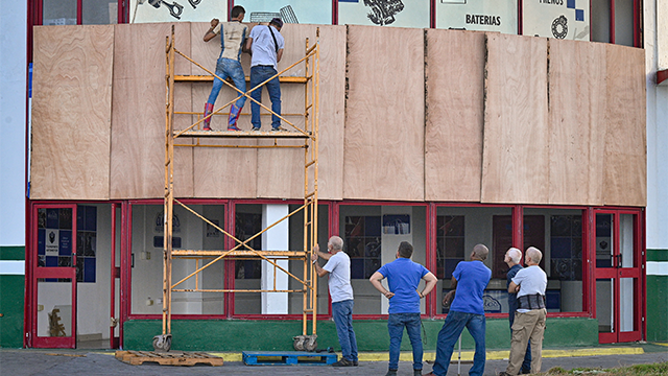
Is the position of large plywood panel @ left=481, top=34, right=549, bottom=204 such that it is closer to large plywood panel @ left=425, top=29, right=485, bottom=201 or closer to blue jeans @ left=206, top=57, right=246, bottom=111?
large plywood panel @ left=425, top=29, right=485, bottom=201

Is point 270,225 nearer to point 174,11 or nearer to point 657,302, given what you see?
point 174,11

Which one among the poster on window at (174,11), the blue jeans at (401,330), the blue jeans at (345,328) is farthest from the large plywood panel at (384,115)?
the blue jeans at (401,330)

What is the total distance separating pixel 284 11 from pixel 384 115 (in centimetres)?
251

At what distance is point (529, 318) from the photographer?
10430 mm

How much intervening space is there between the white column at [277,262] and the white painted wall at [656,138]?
22.8ft

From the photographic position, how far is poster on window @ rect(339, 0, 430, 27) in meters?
13.6

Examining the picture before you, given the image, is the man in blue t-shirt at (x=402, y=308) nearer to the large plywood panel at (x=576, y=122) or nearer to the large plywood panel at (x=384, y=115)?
the large plywood panel at (x=384, y=115)

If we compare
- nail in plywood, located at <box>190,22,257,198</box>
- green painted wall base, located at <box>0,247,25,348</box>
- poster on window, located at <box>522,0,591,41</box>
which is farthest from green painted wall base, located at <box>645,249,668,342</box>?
green painted wall base, located at <box>0,247,25,348</box>

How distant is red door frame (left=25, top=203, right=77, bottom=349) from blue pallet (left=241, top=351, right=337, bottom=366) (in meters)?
3.52

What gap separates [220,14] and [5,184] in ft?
15.4

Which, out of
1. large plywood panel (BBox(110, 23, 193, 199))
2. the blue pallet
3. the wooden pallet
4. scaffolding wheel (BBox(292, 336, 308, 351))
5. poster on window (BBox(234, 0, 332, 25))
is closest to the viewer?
the wooden pallet

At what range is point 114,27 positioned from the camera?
43.1 ft

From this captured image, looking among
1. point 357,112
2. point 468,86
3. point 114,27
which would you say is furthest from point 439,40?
point 114,27

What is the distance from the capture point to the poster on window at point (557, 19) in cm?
1417
